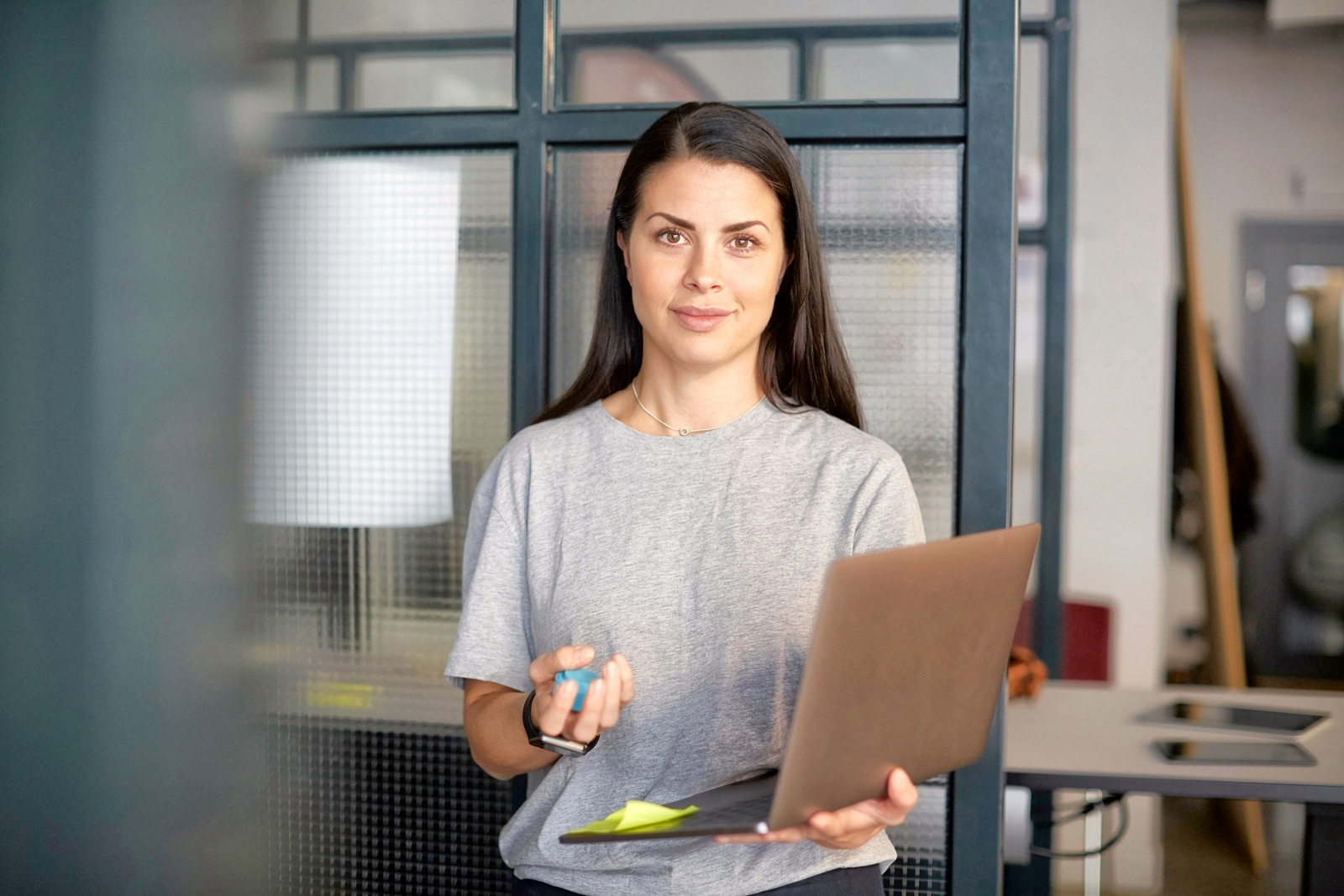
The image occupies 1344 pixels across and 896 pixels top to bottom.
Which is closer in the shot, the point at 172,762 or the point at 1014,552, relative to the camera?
→ the point at 1014,552

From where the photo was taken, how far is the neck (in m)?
1.27

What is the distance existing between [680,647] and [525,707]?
0.18m

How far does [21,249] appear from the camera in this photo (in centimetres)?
181

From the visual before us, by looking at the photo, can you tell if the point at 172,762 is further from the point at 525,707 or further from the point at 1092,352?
the point at 1092,352

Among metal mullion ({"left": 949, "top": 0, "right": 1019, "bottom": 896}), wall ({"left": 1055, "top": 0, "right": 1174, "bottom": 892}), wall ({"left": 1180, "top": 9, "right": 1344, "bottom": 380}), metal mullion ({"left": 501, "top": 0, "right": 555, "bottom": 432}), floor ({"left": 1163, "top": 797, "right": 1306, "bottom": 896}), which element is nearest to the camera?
metal mullion ({"left": 949, "top": 0, "right": 1019, "bottom": 896})

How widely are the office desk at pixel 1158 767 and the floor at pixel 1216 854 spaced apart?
1672 millimetres

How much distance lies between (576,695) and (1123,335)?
10.7 feet

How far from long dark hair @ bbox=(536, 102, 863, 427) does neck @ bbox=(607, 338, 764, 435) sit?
0.13 ft

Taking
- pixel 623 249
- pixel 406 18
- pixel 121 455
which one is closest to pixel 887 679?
pixel 623 249

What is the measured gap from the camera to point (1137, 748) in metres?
1.93

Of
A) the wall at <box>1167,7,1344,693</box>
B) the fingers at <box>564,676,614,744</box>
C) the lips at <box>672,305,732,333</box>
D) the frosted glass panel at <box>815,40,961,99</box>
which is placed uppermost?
the wall at <box>1167,7,1344,693</box>

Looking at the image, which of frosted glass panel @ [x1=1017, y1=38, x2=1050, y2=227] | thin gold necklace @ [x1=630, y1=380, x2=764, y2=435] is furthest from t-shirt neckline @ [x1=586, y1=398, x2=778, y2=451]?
frosted glass panel @ [x1=1017, y1=38, x2=1050, y2=227]

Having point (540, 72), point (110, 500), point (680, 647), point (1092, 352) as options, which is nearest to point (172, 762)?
point (110, 500)

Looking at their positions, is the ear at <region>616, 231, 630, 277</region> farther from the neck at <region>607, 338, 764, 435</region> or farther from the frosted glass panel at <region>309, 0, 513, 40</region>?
the frosted glass panel at <region>309, 0, 513, 40</region>
